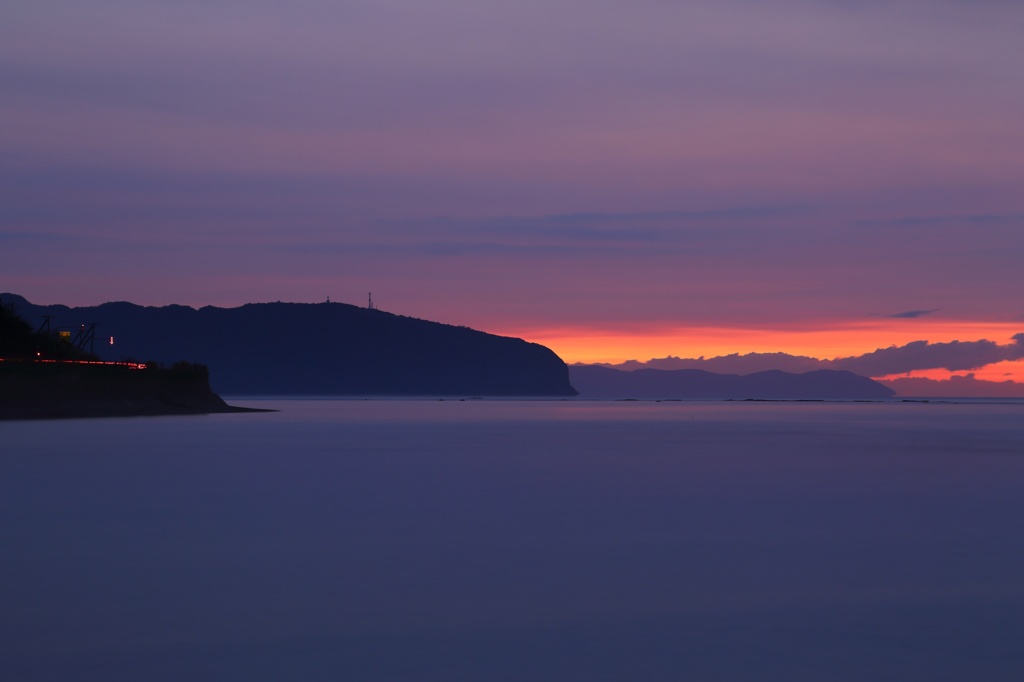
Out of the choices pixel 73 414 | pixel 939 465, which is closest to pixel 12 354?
pixel 73 414

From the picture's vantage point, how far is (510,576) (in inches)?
611

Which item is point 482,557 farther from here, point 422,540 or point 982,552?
point 982,552

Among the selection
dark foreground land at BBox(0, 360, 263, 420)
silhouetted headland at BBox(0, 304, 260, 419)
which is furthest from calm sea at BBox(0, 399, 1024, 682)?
silhouetted headland at BBox(0, 304, 260, 419)

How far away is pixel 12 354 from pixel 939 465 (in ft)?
267

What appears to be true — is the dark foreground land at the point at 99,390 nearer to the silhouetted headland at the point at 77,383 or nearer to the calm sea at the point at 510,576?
the silhouetted headland at the point at 77,383

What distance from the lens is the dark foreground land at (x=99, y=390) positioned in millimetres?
77312

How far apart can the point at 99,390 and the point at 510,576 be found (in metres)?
79.9

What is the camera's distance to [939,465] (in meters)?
37.9

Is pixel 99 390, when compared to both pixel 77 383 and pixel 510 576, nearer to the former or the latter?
pixel 77 383

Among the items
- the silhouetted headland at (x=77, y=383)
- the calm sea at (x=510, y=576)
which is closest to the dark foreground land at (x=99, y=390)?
the silhouetted headland at (x=77, y=383)

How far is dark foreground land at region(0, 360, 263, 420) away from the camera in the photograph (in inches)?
3044

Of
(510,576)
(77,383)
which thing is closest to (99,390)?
(77,383)

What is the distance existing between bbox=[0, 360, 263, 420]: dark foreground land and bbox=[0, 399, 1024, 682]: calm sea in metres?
48.0

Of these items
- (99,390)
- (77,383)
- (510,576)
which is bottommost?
(510,576)
